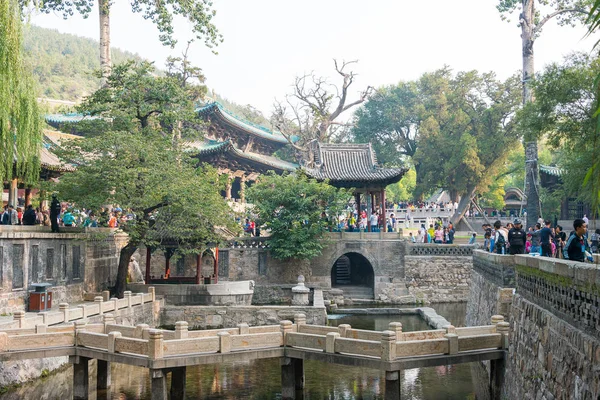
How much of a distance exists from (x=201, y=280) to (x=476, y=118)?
24132 mm

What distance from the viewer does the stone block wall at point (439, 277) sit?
31203 millimetres

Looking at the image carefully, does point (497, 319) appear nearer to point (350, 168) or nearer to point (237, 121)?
point (350, 168)

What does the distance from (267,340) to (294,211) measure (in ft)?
54.3

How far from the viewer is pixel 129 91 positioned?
933 inches

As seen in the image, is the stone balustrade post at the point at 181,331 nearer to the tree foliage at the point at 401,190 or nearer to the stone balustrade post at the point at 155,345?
the stone balustrade post at the point at 155,345

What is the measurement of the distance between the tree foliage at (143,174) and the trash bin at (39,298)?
329 cm

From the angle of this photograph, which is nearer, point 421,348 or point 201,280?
point 421,348

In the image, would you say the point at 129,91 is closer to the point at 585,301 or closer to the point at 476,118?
the point at 585,301

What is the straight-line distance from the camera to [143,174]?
22.0 metres

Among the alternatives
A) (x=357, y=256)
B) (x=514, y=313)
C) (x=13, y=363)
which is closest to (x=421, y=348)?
(x=514, y=313)

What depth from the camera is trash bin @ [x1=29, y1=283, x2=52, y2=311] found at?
18484mm

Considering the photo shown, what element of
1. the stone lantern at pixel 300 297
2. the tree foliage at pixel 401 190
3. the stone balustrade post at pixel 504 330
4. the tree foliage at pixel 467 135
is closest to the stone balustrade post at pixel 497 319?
the stone balustrade post at pixel 504 330

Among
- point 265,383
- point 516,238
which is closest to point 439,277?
point 516,238

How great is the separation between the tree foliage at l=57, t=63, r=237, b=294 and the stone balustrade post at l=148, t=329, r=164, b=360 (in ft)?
31.5
